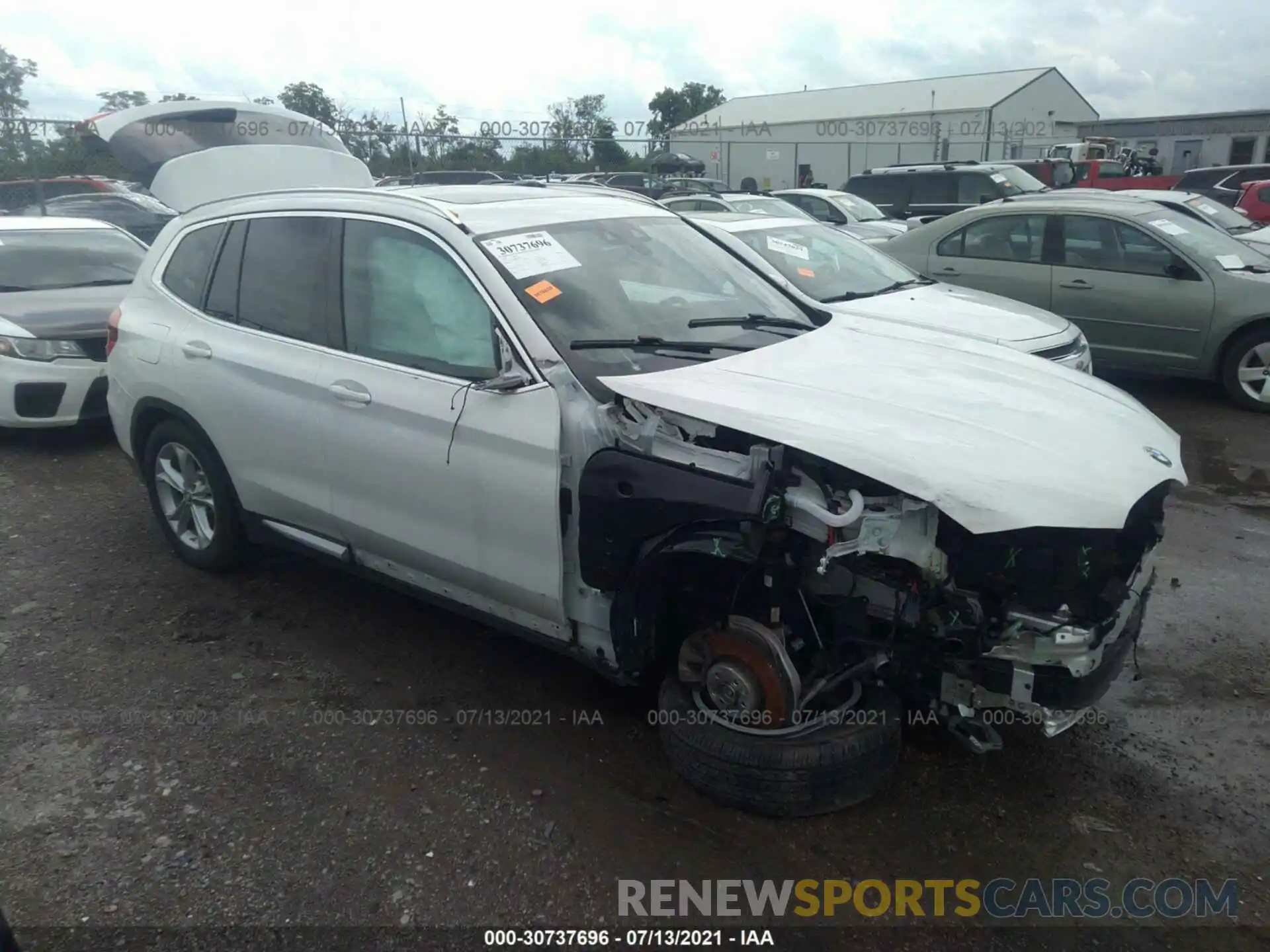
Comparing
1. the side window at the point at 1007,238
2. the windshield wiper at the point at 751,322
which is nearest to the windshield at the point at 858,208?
the side window at the point at 1007,238

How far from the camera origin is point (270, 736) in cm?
343

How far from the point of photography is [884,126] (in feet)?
119

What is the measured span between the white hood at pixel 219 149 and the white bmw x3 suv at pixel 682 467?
2674 mm

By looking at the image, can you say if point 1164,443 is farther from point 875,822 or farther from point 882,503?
point 875,822

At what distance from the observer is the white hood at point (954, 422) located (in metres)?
2.46

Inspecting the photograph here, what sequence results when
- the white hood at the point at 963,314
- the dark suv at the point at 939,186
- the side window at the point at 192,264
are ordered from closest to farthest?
the side window at the point at 192,264 → the white hood at the point at 963,314 → the dark suv at the point at 939,186

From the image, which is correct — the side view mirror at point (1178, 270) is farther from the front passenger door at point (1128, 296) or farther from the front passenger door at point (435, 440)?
the front passenger door at point (435, 440)

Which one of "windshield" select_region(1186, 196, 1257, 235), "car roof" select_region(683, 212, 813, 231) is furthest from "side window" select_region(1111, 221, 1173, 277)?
"car roof" select_region(683, 212, 813, 231)

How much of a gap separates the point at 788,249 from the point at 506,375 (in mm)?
4624

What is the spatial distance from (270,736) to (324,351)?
1466 millimetres

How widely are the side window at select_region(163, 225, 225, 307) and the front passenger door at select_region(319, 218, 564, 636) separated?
103cm

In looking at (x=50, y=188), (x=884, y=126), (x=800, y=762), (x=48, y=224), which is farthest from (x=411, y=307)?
(x=884, y=126)

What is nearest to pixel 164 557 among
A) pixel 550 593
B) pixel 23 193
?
pixel 550 593

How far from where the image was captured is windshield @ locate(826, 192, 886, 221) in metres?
14.5
